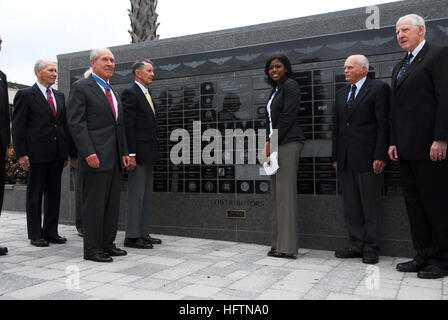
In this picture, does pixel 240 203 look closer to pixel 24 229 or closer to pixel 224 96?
pixel 224 96

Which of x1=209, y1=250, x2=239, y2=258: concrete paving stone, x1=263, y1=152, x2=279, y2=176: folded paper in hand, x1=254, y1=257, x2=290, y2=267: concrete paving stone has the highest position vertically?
x1=263, y1=152, x2=279, y2=176: folded paper in hand

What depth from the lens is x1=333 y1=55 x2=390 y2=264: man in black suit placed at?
149 inches

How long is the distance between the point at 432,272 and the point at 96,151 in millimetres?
2985

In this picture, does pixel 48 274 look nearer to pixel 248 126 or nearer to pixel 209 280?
pixel 209 280

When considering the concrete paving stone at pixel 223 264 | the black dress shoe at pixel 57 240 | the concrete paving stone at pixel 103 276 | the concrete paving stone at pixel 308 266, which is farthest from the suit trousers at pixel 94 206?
the concrete paving stone at pixel 308 266

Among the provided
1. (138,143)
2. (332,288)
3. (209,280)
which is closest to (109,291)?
(209,280)

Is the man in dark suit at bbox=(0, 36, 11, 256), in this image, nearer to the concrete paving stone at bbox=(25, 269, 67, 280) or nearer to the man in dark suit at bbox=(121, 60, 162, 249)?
the man in dark suit at bbox=(121, 60, 162, 249)

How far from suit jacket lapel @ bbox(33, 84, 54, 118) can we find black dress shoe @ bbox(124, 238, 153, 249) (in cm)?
163

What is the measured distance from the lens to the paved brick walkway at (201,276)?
110 inches

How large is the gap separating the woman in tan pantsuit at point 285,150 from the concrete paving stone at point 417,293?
4.00 ft

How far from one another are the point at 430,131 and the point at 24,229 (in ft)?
16.4

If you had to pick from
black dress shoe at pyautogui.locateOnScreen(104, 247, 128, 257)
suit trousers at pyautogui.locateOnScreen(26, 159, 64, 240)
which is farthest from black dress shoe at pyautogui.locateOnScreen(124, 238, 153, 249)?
suit trousers at pyautogui.locateOnScreen(26, 159, 64, 240)
